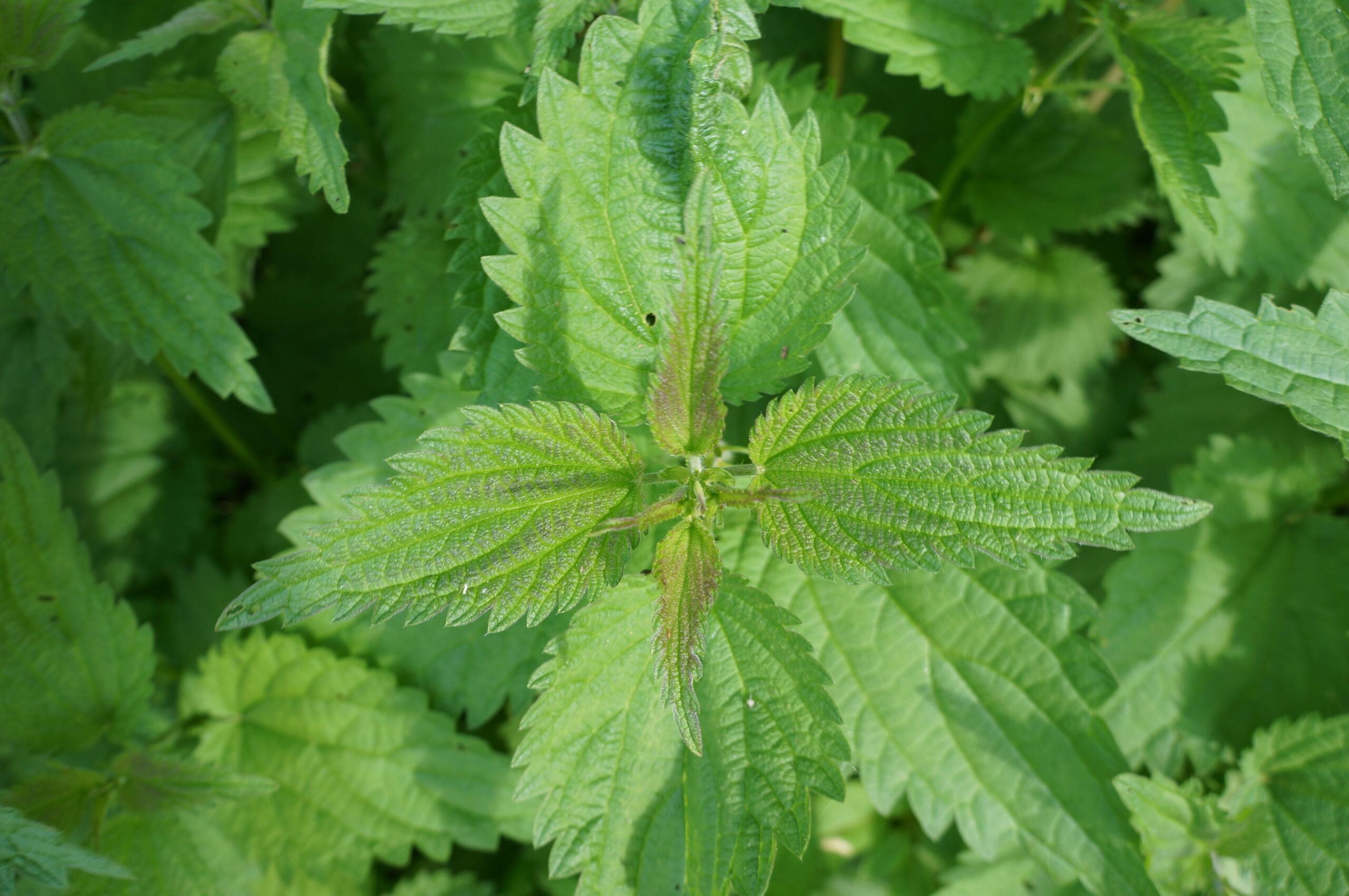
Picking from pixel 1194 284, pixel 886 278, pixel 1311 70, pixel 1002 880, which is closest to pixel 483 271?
pixel 886 278

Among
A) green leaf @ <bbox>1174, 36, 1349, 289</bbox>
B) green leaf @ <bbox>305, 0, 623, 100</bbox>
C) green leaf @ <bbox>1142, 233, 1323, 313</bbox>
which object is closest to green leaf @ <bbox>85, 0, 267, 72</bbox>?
green leaf @ <bbox>305, 0, 623, 100</bbox>

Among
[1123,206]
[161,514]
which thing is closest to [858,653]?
[1123,206]

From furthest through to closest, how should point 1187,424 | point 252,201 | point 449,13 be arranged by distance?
point 1187,424
point 252,201
point 449,13

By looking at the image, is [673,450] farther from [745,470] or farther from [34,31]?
[34,31]

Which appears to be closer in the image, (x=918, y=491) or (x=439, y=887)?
(x=918, y=491)

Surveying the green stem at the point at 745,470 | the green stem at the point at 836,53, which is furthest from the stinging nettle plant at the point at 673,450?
the green stem at the point at 836,53
